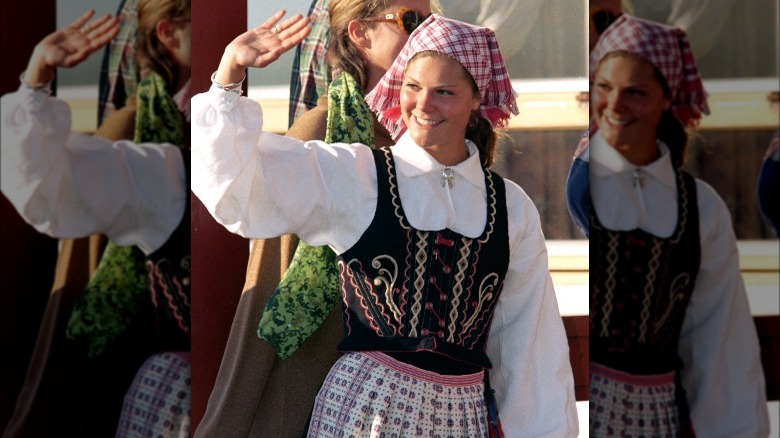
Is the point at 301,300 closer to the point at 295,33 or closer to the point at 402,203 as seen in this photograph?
the point at 402,203

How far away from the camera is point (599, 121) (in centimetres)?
281

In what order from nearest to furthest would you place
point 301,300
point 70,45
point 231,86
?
point 231,86 → point 301,300 → point 70,45

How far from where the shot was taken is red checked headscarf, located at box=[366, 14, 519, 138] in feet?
8.30

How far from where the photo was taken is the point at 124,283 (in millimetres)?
2672

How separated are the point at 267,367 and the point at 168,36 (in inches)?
34.8

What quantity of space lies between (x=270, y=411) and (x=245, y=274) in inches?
13.1

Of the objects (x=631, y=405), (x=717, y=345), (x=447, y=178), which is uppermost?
(x=447, y=178)

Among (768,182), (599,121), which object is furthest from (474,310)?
(768,182)

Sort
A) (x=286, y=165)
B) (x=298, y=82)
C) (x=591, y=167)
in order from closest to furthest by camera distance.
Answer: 1. (x=286, y=165)
2. (x=298, y=82)
3. (x=591, y=167)

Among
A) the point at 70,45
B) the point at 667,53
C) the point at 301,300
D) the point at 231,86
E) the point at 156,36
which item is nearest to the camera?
the point at 231,86

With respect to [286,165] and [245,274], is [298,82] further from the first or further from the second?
[245,274]

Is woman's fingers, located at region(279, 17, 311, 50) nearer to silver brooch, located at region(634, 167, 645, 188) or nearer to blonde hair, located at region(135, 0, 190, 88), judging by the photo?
blonde hair, located at region(135, 0, 190, 88)

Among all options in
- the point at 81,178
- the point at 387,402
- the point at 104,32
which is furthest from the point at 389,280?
the point at 104,32

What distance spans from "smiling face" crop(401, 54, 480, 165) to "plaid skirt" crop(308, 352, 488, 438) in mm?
507
